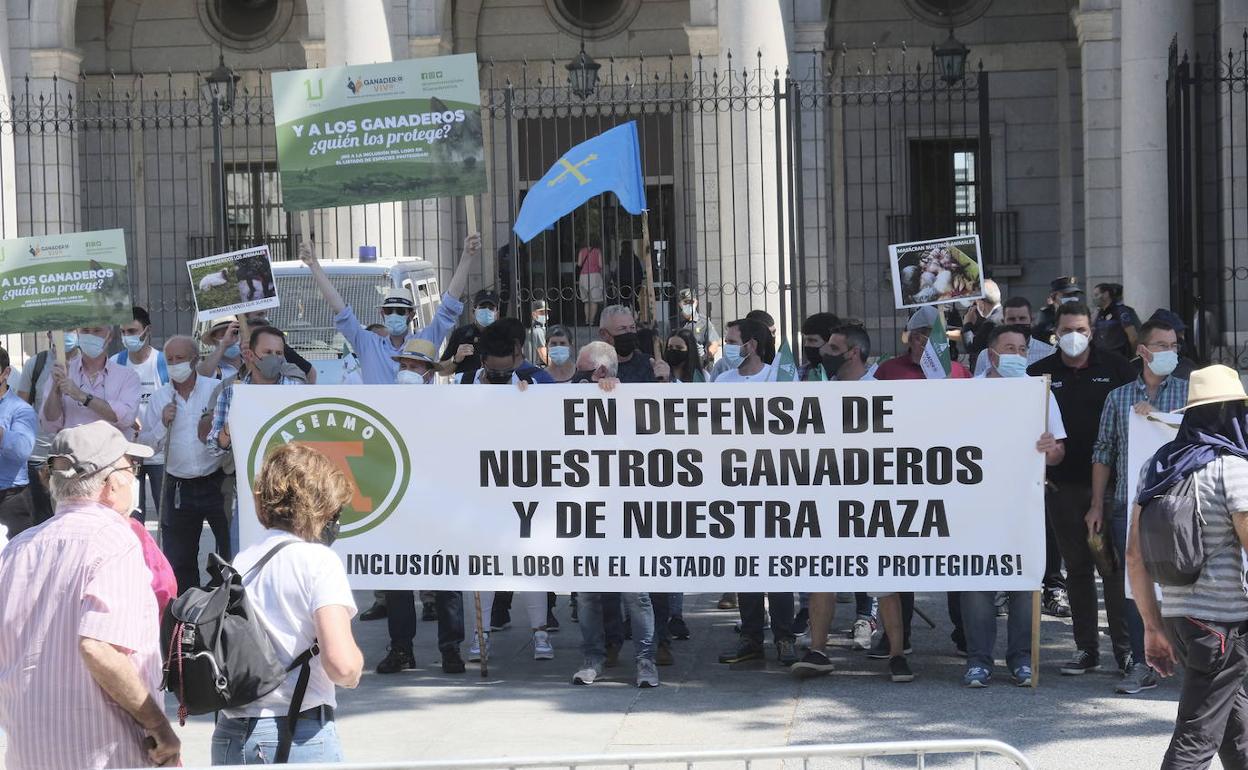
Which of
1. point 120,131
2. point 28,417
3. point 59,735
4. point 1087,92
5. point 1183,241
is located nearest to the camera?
point 59,735

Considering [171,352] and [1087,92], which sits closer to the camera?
[171,352]

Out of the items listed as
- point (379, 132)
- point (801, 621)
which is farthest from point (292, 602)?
point (379, 132)

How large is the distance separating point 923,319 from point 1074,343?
2.00 metres

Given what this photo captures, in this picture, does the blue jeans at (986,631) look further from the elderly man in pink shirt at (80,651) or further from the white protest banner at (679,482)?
the elderly man in pink shirt at (80,651)

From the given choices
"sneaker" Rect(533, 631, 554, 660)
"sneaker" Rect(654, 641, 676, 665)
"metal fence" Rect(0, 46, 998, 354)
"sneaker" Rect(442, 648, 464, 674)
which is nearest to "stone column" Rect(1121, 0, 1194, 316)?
"metal fence" Rect(0, 46, 998, 354)

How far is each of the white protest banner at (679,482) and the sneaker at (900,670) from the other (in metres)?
0.50

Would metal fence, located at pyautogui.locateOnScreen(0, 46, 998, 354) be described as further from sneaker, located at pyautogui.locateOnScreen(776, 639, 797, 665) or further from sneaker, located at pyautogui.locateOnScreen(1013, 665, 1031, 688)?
sneaker, located at pyautogui.locateOnScreen(1013, 665, 1031, 688)

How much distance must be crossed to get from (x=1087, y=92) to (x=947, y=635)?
1276cm

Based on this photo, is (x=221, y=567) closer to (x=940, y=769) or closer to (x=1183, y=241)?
(x=940, y=769)

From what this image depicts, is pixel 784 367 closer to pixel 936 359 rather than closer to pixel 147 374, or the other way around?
pixel 936 359

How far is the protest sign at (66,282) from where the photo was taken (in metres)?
10.8

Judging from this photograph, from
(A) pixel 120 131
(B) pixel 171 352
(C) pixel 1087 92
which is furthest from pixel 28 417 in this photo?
(A) pixel 120 131

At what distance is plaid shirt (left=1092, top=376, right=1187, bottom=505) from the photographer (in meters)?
8.09

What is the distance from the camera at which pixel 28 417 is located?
9.31 m
